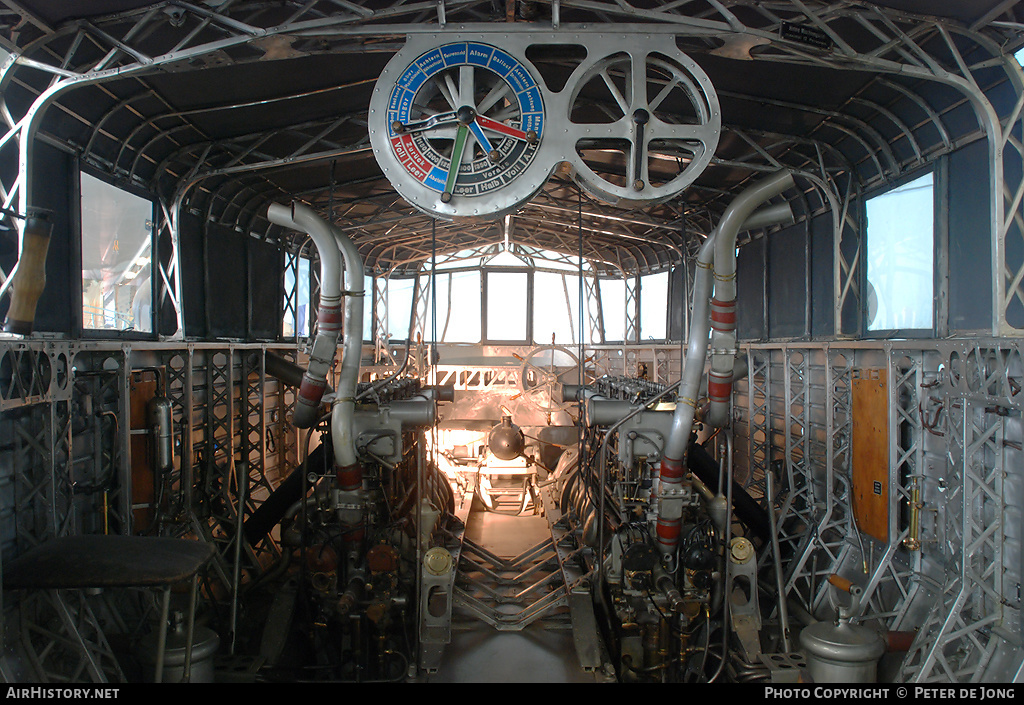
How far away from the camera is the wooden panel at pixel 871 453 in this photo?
7312 millimetres

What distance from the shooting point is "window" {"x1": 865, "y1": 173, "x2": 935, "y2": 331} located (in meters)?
7.22

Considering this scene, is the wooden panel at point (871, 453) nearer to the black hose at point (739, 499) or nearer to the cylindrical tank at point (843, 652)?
the black hose at point (739, 499)

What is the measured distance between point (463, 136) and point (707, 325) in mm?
3399

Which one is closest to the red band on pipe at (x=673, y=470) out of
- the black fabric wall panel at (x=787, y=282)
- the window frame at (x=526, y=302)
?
the black fabric wall panel at (x=787, y=282)

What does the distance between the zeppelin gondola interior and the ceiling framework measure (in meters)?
0.05

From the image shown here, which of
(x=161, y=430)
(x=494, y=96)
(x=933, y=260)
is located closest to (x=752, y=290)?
(x=933, y=260)

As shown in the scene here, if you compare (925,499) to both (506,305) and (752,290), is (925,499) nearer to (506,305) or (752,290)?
(752,290)

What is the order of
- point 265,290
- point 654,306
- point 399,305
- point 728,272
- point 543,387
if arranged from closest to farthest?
point 728,272, point 265,290, point 543,387, point 654,306, point 399,305

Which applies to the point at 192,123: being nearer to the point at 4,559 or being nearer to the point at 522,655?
the point at 4,559

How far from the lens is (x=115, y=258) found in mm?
7570

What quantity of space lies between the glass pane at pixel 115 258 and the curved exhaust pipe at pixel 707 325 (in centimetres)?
717

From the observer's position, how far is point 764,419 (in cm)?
1117

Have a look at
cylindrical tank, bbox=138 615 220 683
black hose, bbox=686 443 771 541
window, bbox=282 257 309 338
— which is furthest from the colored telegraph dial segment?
window, bbox=282 257 309 338

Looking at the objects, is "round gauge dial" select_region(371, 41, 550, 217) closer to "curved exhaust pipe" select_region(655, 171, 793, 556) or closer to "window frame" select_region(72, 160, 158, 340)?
"curved exhaust pipe" select_region(655, 171, 793, 556)
